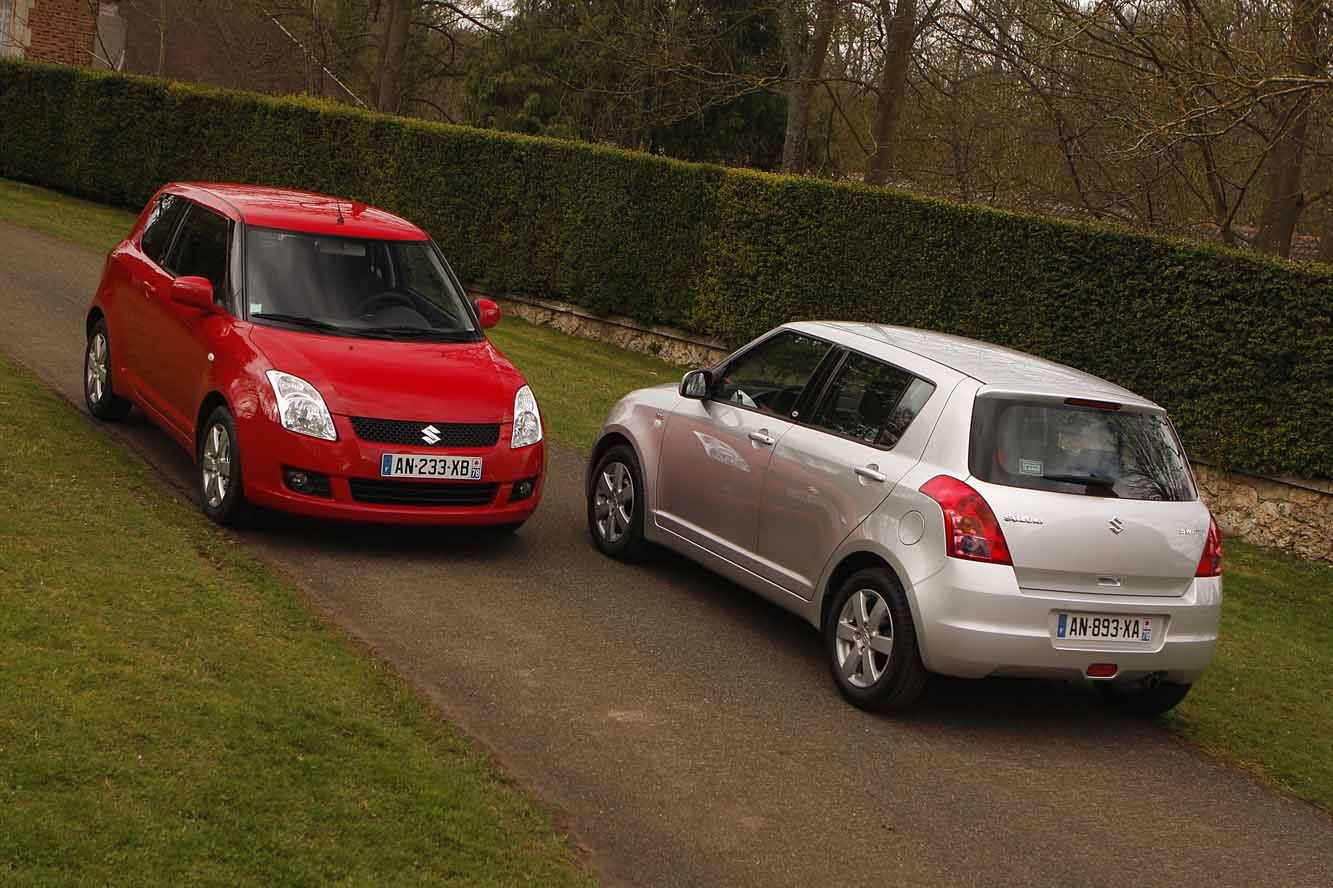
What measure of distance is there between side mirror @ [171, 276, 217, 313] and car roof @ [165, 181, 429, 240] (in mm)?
730

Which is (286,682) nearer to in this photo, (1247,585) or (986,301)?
(1247,585)

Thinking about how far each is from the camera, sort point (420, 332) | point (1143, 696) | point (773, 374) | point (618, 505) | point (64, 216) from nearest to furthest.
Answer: point (1143, 696)
point (773, 374)
point (618, 505)
point (420, 332)
point (64, 216)

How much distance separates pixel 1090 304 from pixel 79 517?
10.7 metres

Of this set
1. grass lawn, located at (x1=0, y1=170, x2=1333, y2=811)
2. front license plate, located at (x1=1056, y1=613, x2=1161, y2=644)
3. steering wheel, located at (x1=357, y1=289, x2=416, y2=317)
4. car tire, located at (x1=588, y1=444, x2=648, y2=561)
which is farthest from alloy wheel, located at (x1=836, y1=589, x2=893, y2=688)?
steering wheel, located at (x1=357, y1=289, x2=416, y2=317)

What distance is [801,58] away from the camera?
27219mm

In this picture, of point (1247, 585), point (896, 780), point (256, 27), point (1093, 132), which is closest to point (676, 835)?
point (896, 780)

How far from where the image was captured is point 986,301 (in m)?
17.0

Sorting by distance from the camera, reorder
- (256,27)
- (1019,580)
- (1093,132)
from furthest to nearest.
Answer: (256,27) → (1093,132) → (1019,580)

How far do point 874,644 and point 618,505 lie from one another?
2670mm

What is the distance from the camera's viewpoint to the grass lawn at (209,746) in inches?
185

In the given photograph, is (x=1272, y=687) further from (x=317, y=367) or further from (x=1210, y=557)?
(x=317, y=367)

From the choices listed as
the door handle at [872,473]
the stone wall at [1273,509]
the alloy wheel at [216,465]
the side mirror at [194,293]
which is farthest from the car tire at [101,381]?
the stone wall at [1273,509]

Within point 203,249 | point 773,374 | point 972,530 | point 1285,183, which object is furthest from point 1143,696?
point 1285,183

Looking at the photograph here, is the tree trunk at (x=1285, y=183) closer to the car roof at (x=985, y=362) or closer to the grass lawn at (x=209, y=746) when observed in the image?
the car roof at (x=985, y=362)
